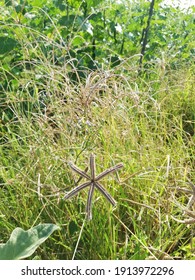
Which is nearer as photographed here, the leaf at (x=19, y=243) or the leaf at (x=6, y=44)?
the leaf at (x=19, y=243)

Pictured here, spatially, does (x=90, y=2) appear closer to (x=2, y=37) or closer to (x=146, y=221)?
(x=2, y=37)

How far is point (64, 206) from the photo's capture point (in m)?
1.75

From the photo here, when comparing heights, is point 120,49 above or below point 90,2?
below

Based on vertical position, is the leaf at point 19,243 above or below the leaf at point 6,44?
below

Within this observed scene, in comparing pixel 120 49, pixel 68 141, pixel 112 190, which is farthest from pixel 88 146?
pixel 120 49

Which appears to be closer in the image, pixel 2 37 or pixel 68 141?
pixel 68 141

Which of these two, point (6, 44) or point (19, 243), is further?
point (6, 44)

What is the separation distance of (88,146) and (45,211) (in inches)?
11.3

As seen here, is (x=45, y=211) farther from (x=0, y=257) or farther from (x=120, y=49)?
(x=120, y=49)

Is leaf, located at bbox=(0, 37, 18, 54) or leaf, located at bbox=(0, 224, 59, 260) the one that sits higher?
leaf, located at bbox=(0, 37, 18, 54)

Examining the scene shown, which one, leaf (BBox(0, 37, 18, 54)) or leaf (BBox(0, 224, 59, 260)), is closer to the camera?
leaf (BBox(0, 224, 59, 260))
